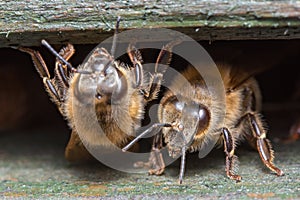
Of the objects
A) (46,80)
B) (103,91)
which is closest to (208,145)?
(103,91)

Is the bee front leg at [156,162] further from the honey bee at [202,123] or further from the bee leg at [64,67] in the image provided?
the bee leg at [64,67]

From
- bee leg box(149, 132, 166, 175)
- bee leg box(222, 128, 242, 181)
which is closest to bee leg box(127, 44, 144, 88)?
bee leg box(149, 132, 166, 175)

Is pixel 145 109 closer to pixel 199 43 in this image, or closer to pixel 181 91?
pixel 181 91

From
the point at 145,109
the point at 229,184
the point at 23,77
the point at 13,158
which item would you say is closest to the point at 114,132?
the point at 145,109

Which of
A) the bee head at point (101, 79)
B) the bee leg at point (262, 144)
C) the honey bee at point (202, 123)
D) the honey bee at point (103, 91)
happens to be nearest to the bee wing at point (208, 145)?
the honey bee at point (202, 123)

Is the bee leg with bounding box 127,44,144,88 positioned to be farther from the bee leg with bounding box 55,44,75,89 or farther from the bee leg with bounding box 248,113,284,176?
the bee leg with bounding box 248,113,284,176

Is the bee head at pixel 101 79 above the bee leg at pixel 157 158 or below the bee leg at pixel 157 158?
above
